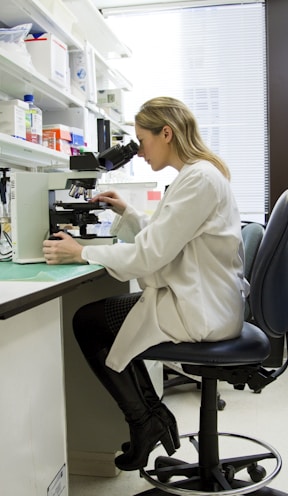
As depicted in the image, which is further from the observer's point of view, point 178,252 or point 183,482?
point 183,482

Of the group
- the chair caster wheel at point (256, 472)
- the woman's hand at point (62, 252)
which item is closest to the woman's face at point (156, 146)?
the woman's hand at point (62, 252)

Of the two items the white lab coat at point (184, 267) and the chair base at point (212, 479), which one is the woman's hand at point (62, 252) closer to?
the white lab coat at point (184, 267)

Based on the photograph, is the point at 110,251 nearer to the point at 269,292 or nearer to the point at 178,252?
the point at 178,252

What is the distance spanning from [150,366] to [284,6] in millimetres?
2867

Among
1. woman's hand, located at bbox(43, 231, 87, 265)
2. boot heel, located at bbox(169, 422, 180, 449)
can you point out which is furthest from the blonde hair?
boot heel, located at bbox(169, 422, 180, 449)

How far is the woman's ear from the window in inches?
85.2

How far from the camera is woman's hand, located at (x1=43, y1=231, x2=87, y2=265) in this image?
141 cm

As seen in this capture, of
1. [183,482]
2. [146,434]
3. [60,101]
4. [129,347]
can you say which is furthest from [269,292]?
[60,101]

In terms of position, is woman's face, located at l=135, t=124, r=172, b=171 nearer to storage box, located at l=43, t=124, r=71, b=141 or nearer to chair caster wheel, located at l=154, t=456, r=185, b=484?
storage box, located at l=43, t=124, r=71, b=141

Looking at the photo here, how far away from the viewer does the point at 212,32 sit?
368cm

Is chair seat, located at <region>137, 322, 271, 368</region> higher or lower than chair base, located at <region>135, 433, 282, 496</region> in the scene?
higher

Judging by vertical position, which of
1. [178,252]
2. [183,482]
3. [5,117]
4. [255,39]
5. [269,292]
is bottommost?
[183,482]

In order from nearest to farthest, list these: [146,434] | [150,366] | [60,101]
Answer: [146,434], [150,366], [60,101]

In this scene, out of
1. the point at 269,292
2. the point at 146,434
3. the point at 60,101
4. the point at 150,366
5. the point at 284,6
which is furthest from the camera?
the point at 284,6
